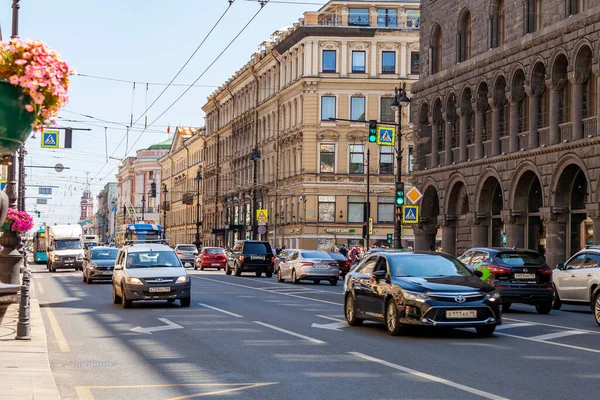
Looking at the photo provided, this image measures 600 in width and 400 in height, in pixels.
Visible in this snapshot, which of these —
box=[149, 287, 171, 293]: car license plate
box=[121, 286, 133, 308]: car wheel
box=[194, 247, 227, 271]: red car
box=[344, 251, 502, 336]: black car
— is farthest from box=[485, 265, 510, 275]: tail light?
box=[194, 247, 227, 271]: red car

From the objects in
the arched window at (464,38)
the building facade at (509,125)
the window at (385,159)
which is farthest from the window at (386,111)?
the arched window at (464,38)

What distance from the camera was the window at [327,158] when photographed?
78.5 meters

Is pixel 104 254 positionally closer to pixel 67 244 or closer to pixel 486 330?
pixel 67 244

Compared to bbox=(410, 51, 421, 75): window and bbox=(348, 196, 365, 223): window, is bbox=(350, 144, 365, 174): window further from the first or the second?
bbox=(410, 51, 421, 75): window

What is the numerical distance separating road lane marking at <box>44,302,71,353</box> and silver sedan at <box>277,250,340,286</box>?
18.9 m

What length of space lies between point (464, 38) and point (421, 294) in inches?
1309

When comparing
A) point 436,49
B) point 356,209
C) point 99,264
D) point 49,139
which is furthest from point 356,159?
point 99,264

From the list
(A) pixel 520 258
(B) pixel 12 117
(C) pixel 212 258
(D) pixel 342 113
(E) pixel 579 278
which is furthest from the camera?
(D) pixel 342 113

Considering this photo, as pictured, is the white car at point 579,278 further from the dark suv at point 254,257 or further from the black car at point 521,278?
the dark suv at point 254,257

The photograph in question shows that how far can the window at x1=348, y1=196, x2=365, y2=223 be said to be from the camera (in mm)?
78250

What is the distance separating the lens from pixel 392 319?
17969 millimetres

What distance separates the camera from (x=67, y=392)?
11.1m

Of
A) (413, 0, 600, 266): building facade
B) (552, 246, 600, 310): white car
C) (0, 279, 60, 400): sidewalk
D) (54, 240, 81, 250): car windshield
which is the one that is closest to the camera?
(0, 279, 60, 400): sidewalk

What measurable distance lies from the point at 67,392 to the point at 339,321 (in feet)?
34.8
